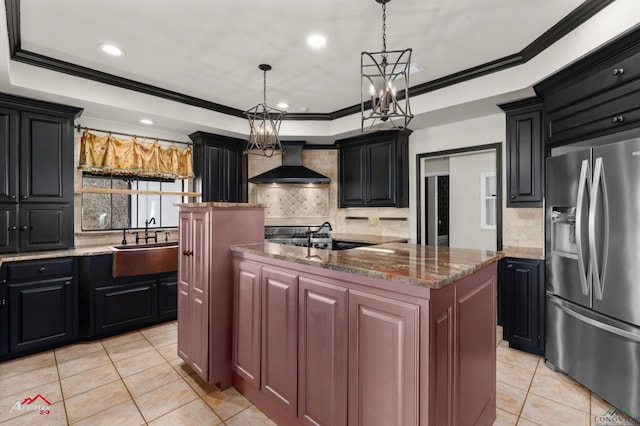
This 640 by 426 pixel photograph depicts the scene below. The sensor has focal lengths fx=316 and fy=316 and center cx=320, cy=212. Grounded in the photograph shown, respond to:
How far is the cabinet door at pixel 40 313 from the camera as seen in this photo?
9.58 feet

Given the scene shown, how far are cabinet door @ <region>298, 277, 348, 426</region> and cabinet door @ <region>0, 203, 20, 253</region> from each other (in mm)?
3101

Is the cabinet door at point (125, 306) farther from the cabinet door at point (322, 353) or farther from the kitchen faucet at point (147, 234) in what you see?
the cabinet door at point (322, 353)

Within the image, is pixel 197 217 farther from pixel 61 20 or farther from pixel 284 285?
pixel 61 20

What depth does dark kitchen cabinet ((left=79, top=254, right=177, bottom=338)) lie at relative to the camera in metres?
3.29

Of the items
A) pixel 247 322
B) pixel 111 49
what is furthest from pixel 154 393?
pixel 111 49

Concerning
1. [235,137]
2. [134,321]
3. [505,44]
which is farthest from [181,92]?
[505,44]

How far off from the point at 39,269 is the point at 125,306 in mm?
869

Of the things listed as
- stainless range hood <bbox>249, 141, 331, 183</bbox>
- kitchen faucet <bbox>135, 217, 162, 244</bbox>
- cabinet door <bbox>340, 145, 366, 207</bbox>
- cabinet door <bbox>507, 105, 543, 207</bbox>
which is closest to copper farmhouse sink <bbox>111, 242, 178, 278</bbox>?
kitchen faucet <bbox>135, 217, 162, 244</bbox>

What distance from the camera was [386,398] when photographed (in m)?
1.46

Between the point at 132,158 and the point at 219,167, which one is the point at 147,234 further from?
the point at 219,167

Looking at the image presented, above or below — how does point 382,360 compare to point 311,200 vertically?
below

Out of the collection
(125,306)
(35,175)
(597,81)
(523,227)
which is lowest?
(125,306)

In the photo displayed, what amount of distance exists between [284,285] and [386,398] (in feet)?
2.79

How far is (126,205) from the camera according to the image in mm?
4133
